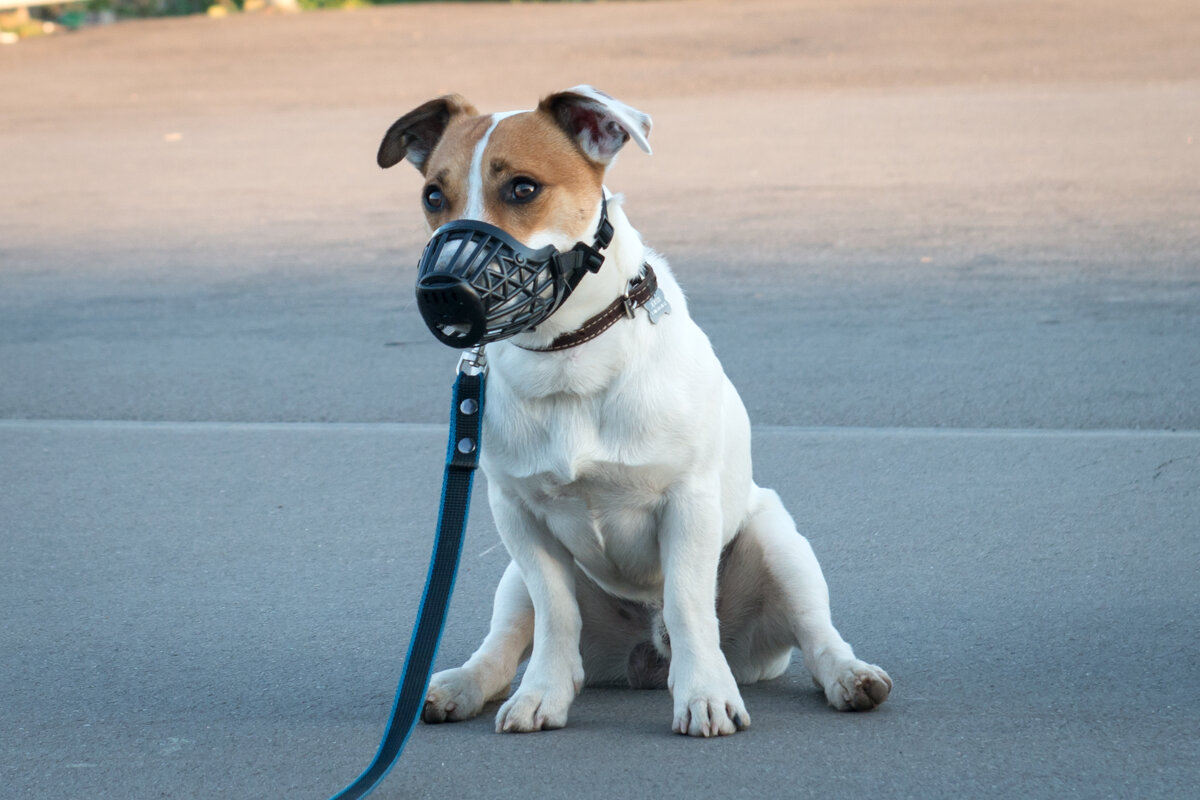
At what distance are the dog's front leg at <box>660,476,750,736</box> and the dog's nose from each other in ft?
1.96

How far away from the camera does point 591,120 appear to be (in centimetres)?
319

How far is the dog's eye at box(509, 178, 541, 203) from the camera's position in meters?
3.01

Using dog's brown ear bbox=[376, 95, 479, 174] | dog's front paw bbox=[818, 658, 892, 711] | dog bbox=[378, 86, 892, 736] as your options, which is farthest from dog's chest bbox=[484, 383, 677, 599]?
dog's brown ear bbox=[376, 95, 479, 174]

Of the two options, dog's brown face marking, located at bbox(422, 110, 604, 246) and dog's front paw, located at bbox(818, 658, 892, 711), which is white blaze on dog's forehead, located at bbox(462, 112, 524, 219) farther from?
dog's front paw, located at bbox(818, 658, 892, 711)

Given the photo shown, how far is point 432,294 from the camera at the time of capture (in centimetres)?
274

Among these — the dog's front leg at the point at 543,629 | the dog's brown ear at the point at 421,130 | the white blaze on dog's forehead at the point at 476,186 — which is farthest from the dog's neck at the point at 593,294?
the dog's brown ear at the point at 421,130

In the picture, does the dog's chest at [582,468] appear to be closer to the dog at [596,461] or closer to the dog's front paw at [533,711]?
the dog at [596,461]

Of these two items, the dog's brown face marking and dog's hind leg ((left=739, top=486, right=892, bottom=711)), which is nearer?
the dog's brown face marking

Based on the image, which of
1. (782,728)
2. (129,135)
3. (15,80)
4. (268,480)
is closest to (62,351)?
(268,480)

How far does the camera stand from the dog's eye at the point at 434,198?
10.1 ft

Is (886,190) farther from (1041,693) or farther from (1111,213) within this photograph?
(1041,693)

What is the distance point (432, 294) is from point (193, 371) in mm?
4063

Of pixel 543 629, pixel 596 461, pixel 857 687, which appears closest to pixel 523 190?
pixel 596 461

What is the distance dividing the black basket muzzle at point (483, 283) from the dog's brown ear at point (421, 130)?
62 cm
